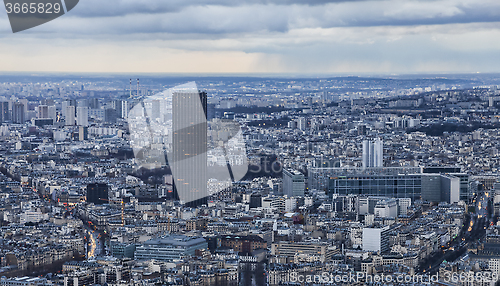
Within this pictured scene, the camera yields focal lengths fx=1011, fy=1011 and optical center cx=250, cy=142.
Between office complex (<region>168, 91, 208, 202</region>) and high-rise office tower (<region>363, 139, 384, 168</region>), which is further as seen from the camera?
high-rise office tower (<region>363, 139, 384, 168</region>)

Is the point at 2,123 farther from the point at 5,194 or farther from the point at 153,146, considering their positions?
the point at 5,194

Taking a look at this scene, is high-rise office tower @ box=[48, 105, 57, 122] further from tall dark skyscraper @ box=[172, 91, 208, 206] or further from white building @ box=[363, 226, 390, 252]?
white building @ box=[363, 226, 390, 252]

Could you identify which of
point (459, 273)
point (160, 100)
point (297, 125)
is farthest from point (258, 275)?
point (297, 125)

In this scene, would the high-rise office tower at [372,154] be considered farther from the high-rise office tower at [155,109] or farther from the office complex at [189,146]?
the high-rise office tower at [155,109]

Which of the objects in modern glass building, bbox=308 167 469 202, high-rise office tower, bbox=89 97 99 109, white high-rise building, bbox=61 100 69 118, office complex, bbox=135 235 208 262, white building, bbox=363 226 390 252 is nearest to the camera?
office complex, bbox=135 235 208 262

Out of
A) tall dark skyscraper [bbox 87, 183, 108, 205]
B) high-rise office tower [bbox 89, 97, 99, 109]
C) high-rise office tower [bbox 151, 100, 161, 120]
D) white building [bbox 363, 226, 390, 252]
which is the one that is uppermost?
high-rise office tower [bbox 151, 100, 161, 120]

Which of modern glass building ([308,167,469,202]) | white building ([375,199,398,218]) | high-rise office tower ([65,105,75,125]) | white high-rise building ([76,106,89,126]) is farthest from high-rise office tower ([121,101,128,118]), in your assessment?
white building ([375,199,398,218])

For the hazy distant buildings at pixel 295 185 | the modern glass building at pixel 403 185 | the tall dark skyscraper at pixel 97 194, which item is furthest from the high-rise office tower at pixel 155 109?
the modern glass building at pixel 403 185
